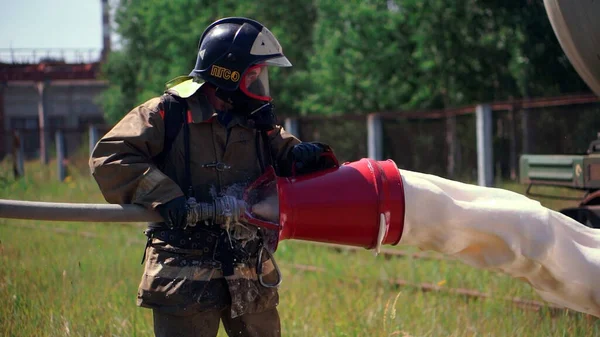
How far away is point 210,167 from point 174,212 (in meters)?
0.39

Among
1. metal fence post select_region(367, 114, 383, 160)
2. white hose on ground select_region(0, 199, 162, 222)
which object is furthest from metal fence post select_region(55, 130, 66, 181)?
white hose on ground select_region(0, 199, 162, 222)

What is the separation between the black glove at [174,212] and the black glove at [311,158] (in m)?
0.60

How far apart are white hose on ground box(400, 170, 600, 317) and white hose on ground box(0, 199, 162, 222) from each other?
1.17 meters

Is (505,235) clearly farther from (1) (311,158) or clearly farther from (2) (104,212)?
(2) (104,212)

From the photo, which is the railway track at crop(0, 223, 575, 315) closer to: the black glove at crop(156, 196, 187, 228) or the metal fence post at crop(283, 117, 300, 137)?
the black glove at crop(156, 196, 187, 228)

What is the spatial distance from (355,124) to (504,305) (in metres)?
11.3

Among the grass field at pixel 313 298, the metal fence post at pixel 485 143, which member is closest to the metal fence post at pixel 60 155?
the metal fence post at pixel 485 143

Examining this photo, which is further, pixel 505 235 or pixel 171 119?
pixel 171 119

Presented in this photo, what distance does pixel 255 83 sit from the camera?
12.6ft

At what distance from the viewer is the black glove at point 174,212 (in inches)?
135

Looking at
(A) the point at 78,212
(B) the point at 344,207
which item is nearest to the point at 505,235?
(B) the point at 344,207

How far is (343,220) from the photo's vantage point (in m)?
3.59

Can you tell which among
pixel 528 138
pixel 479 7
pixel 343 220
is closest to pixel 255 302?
pixel 343 220

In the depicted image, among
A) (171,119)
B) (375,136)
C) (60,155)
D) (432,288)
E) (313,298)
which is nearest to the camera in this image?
(171,119)
